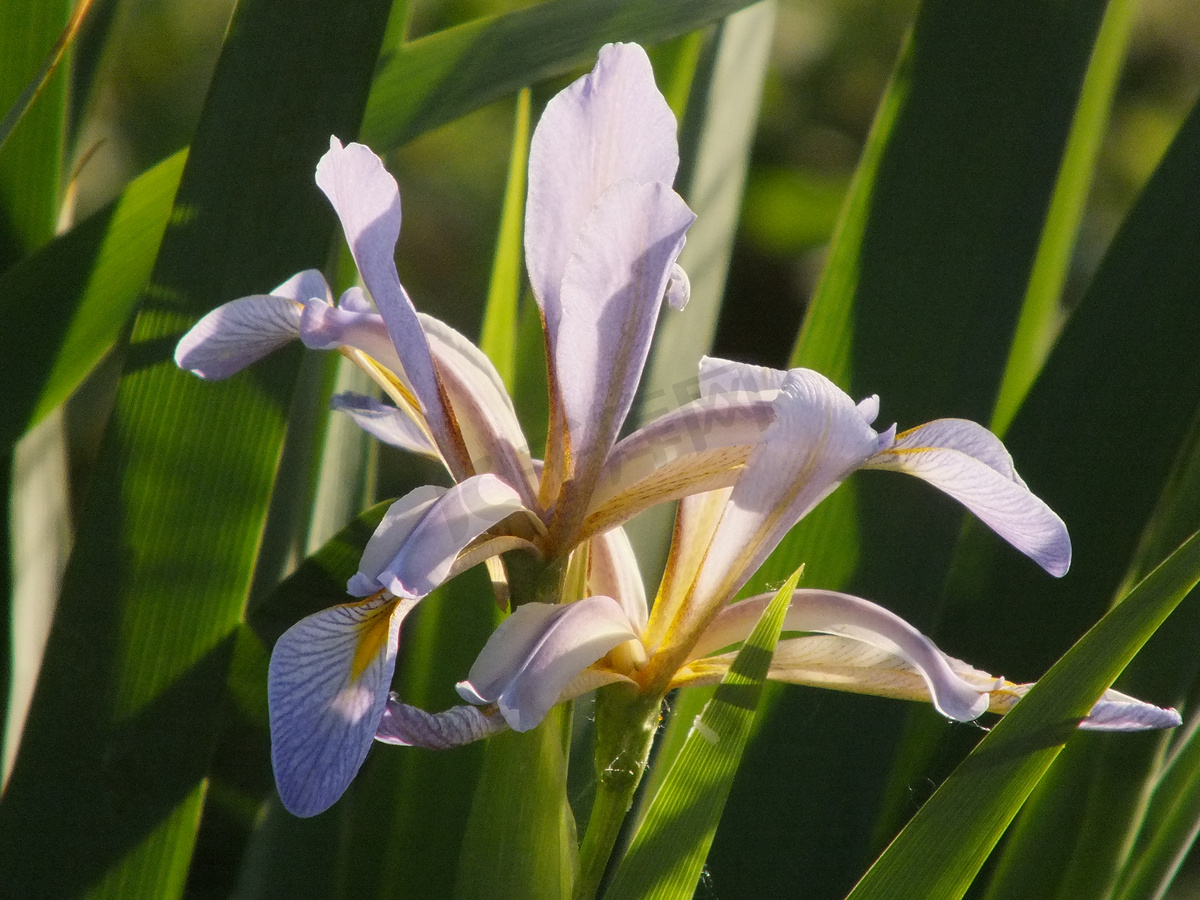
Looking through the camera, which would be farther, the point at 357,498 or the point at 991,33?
the point at 357,498

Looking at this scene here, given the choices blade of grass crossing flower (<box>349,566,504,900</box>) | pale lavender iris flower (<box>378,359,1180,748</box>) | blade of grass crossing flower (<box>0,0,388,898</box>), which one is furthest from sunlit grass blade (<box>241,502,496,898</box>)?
pale lavender iris flower (<box>378,359,1180,748</box>)

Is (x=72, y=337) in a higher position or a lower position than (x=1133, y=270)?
lower

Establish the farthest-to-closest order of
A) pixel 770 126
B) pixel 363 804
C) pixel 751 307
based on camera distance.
Answer: pixel 751 307 < pixel 770 126 < pixel 363 804

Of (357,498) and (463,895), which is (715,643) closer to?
(463,895)

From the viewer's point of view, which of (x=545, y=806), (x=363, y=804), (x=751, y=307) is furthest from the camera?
(x=751, y=307)

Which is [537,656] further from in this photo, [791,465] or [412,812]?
[412,812]

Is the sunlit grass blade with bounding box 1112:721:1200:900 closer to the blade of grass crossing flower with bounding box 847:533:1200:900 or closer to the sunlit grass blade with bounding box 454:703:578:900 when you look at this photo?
the blade of grass crossing flower with bounding box 847:533:1200:900

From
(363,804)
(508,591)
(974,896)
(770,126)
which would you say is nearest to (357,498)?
(363,804)
